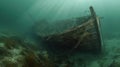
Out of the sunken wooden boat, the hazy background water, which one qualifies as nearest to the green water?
the hazy background water

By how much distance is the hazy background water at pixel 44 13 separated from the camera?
20.3 metres

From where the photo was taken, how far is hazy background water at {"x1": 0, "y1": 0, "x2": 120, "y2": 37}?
798 inches

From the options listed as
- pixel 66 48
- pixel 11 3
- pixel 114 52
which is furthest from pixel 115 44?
pixel 11 3

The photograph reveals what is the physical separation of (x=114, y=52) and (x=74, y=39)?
11.3 ft

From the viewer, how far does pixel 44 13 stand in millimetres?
28938

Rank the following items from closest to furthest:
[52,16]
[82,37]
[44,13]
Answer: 1. [82,37]
2. [52,16]
3. [44,13]

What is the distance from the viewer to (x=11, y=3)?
2795 cm

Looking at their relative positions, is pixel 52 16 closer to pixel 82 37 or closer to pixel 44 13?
pixel 44 13

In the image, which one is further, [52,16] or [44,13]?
[44,13]

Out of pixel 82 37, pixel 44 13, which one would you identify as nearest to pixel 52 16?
pixel 44 13

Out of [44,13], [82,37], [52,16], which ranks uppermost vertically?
[44,13]

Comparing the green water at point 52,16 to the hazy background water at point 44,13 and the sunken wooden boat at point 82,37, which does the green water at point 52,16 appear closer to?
the hazy background water at point 44,13

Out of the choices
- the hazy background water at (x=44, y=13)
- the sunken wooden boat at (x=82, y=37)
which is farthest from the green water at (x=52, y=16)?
the sunken wooden boat at (x=82, y=37)

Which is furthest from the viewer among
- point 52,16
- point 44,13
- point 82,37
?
point 44,13
